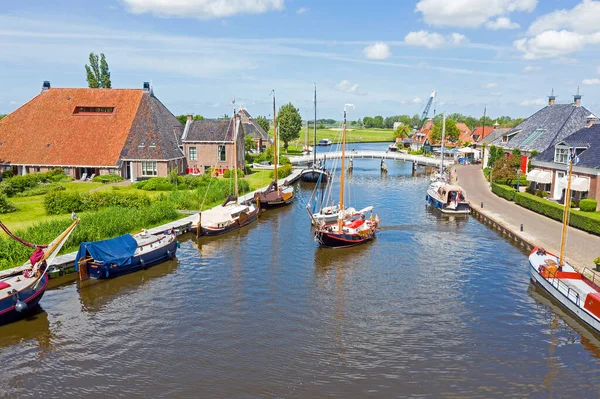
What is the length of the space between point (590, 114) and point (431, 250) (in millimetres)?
41100

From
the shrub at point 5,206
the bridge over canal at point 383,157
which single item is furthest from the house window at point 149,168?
the bridge over canal at point 383,157

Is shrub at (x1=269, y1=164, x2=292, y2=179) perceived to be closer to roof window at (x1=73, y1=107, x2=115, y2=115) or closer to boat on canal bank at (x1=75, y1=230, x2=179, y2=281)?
roof window at (x1=73, y1=107, x2=115, y2=115)

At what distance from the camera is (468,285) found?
32.5 metres

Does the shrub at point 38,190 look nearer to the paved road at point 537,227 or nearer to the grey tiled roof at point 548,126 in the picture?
the paved road at point 537,227

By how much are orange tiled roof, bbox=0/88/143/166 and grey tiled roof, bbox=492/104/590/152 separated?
56.6m

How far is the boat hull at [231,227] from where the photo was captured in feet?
146

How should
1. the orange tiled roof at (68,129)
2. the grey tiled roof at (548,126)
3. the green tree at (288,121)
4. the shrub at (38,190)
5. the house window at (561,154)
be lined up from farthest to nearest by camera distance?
the green tree at (288,121), the orange tiled roof at (68,129), the grey tiled roof at (548,126), the shrub at (38,190), the house window at (561,154)

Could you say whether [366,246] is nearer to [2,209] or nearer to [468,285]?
[468,285]

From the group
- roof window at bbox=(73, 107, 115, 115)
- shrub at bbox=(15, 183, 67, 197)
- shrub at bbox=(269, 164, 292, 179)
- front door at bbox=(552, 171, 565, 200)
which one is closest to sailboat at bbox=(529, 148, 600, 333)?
front door at bbox=(552, 171, 565, 200)

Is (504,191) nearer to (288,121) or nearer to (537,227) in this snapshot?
(537,227)

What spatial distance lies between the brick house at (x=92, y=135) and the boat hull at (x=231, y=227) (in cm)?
2031

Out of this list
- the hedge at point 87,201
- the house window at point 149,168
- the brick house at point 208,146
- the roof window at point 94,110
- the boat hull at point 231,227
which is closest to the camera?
the boat hull at point 231,227

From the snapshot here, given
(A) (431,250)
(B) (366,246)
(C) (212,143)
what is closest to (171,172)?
(C) (212,143)

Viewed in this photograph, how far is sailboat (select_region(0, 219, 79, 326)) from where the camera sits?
83.8 feet
